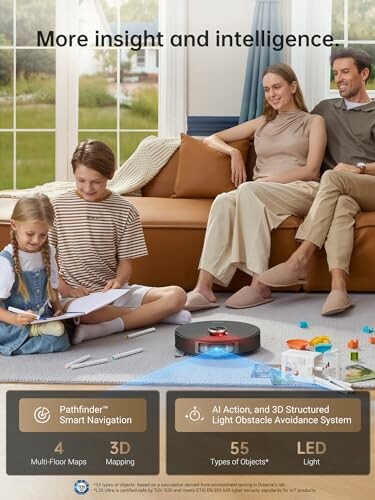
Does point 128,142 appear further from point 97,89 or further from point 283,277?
point 283,277

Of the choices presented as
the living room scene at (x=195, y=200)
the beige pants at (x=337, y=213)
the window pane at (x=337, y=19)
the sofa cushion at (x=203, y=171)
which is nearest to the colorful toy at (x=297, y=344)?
the living room scene at (x=195, y=200)

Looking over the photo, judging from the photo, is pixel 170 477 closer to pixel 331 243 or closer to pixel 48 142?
pixel 331 243

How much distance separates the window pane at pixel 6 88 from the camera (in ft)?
18.2

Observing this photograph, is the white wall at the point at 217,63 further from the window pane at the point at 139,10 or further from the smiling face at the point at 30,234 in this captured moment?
the smiling face at the point at 30,234

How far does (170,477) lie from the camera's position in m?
1.08

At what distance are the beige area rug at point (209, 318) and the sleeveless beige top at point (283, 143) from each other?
57cm

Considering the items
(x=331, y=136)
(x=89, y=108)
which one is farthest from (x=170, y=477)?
(x=89, y=108)

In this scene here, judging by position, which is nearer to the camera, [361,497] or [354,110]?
[361,497]

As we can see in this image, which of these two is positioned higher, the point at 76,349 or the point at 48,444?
the point at 48,444

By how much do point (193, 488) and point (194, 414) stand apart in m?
0.11

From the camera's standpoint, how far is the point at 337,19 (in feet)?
17.2

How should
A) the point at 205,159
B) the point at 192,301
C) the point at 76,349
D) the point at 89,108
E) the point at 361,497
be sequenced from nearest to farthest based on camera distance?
the point at 361,497 → the point at 76,349 → the point at 192,301 → the point at 205,159 → the point at 89,108

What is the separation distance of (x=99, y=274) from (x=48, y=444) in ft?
5.70

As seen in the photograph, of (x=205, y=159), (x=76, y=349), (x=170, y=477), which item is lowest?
(x=76, y=349)
